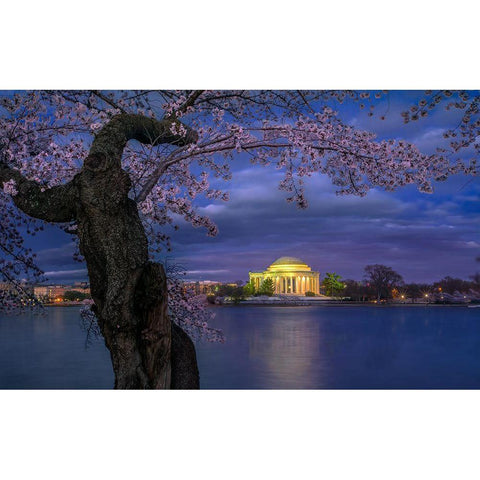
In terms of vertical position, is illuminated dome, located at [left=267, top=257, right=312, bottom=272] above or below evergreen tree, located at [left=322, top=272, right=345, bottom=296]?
above

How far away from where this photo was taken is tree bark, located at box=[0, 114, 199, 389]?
12.8 ft

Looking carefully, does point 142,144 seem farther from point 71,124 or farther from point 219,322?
point 219,322

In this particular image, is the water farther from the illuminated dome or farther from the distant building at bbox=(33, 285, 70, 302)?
the illuminated dome

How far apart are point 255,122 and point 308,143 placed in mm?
887

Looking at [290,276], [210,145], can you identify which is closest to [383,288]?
[290,276]

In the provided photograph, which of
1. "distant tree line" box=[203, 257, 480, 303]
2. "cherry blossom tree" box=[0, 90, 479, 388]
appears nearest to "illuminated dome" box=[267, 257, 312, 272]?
"distant tree line" box=[203, 257, 480, 303]

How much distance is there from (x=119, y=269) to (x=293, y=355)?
8.27 ft

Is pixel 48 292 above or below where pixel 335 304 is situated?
above

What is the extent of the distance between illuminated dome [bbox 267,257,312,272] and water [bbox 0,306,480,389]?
0.68m

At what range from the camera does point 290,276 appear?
6.29m

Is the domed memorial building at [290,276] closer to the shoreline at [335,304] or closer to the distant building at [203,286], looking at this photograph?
the shoreline at [335,304]

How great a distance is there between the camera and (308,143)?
486 cm

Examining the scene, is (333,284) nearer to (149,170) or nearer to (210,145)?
(210,145)

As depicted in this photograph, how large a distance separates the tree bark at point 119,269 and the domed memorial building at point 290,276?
6.65 feet
